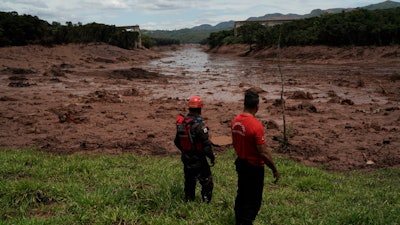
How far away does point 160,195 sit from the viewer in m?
5.26

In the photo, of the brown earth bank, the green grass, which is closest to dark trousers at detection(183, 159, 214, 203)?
the green grass

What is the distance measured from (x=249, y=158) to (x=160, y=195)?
5.56 ft

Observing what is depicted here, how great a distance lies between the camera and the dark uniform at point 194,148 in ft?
15.9

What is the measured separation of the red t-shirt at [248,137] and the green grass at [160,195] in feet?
3.43

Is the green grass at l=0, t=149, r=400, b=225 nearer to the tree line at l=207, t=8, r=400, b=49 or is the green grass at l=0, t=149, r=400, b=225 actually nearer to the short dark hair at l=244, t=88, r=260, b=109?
the short dark hair at l=244, t=88, r=260, b=109

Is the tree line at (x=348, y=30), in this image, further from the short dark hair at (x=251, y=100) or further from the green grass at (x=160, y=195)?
the short dark hair at (x=251, y=100)

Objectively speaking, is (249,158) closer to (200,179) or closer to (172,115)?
(200,179)

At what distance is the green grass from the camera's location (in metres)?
4.73

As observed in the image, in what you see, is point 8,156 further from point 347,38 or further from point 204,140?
point 347,38

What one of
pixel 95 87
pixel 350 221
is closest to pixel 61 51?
pixel 95 87

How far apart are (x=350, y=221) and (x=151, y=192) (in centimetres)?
267

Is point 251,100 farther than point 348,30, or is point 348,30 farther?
point 348,30

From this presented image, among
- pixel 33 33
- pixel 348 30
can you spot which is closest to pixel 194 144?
pixel 348 30

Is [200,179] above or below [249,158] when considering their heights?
below
